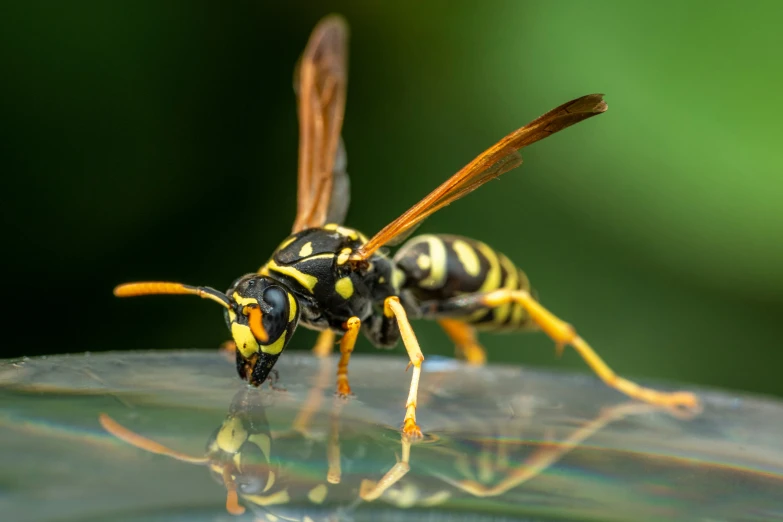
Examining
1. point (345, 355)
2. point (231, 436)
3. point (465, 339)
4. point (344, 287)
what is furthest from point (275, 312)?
point (465, 339)

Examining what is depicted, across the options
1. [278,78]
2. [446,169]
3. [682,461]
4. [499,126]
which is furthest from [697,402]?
[278,78]

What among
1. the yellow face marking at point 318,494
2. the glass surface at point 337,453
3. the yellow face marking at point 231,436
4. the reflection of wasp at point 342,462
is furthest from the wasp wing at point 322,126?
the yellow face marking at point 318,494

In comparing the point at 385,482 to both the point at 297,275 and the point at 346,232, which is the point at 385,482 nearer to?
the point at 297,275

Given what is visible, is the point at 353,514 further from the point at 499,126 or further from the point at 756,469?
the point at 499,126

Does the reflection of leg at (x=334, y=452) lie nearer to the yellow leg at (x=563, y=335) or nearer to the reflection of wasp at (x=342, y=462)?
the reflection of wasp at (x=342, y=462)

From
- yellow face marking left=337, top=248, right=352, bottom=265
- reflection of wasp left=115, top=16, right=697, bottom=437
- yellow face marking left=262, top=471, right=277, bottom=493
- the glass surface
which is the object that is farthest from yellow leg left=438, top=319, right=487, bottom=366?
yellow face marking left=262, top=471, right=277, bottom=493

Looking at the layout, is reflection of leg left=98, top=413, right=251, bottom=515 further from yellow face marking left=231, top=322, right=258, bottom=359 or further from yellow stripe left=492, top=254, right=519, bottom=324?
yellow stripe left=492, top=254, right=519, bottom=324
